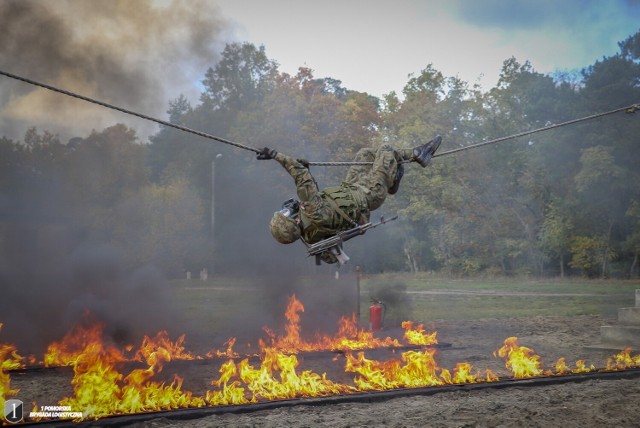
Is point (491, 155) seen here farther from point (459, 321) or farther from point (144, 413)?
point (144, 413)

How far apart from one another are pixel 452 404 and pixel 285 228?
12.8 ft

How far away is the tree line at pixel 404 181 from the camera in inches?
1428

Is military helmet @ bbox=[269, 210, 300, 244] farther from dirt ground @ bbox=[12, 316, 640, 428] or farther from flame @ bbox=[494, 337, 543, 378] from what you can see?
flame @ bbox=[494, 337, 543, 378]

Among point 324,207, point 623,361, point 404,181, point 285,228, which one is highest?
point 404,181

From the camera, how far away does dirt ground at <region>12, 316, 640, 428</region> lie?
944 centimetres

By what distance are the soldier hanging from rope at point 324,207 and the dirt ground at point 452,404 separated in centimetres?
236

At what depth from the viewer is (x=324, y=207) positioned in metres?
9.69

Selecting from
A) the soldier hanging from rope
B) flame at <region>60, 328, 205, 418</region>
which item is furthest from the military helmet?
flame at <region>60, 328, 205, 418</region>

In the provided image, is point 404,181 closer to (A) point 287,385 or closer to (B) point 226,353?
(B) point 226,353

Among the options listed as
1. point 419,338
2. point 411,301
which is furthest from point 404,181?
point 419,338

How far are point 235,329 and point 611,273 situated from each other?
29127 millimetres

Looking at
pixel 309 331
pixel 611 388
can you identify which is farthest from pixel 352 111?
pixel 611 388

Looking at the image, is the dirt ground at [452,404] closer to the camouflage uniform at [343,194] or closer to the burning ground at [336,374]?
the burning ground at [336,374]

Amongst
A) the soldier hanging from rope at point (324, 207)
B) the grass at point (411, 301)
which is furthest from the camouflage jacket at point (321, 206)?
the grass at point (411, 301)
